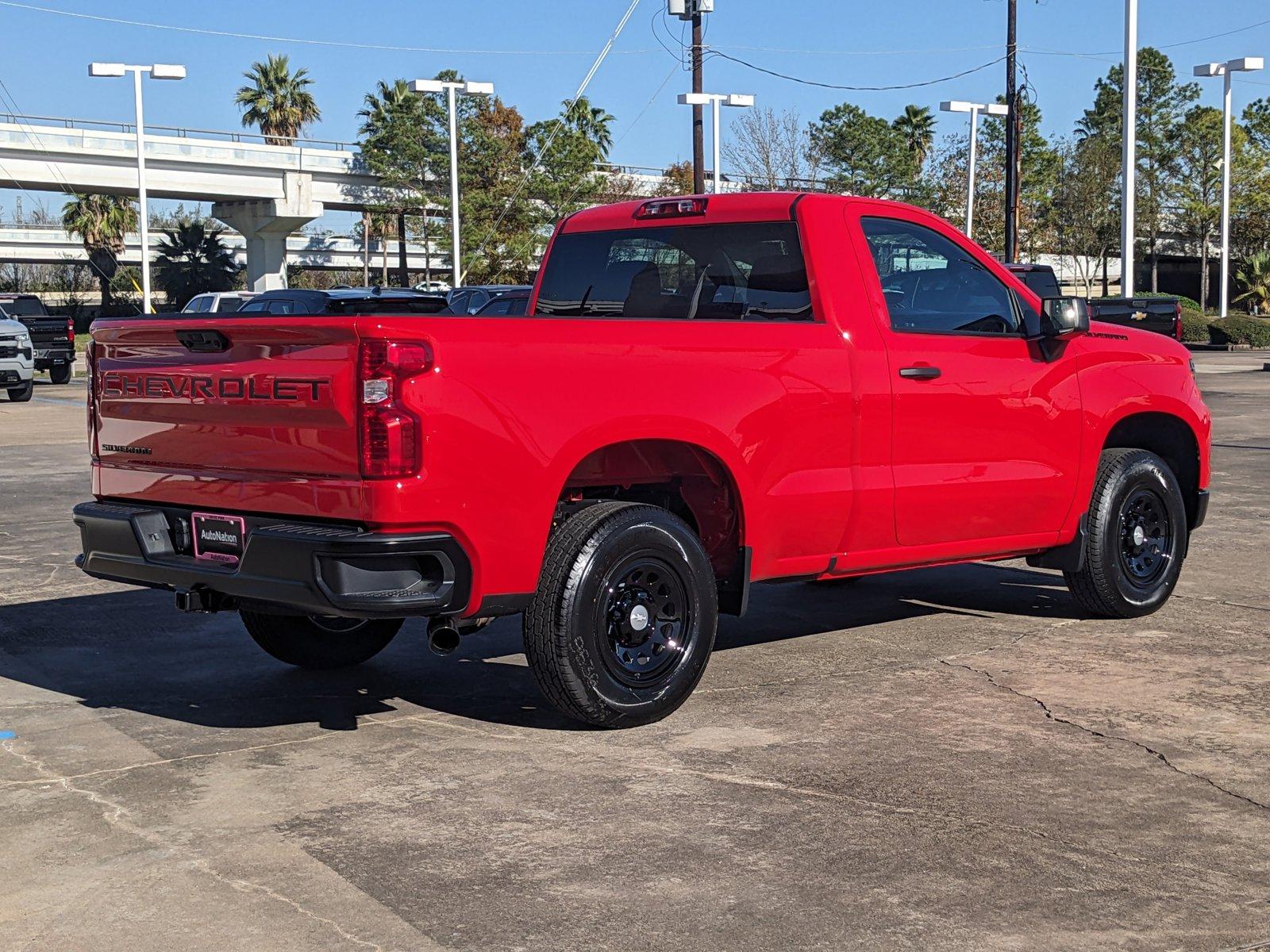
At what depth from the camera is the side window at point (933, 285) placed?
6.84 m

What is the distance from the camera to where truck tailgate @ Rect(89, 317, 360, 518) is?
5113 mm

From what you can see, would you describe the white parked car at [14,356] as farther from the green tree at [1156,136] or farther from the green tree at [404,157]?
the green tree at [1156,136]

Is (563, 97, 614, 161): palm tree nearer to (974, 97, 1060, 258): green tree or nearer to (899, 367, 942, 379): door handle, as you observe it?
(974, 97, 1060, 258): green tree

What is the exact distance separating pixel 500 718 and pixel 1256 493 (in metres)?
8.91

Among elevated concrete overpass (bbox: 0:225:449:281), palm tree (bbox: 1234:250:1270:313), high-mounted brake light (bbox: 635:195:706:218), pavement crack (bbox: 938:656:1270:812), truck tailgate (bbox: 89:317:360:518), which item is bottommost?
pavement crack (bbox: 938:656:1270:812)

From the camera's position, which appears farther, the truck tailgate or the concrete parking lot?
the truck tailgate

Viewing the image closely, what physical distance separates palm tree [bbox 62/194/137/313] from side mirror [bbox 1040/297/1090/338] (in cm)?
7674

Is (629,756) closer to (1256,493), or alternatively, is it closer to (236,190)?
(1256,493)

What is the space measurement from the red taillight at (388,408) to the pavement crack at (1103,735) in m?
2.67

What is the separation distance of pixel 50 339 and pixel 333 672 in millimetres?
27498

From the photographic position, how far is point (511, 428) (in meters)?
5.32

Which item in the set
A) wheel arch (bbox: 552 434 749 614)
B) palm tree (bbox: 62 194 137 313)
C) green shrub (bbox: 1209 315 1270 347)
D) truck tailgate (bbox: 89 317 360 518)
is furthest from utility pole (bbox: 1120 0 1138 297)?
palm tree (bbox: 62 194 137 313)

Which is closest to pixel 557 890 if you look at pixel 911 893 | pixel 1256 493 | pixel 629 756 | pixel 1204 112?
pixel 911 893

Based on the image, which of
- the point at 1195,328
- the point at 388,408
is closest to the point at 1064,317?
the point at 388,408
